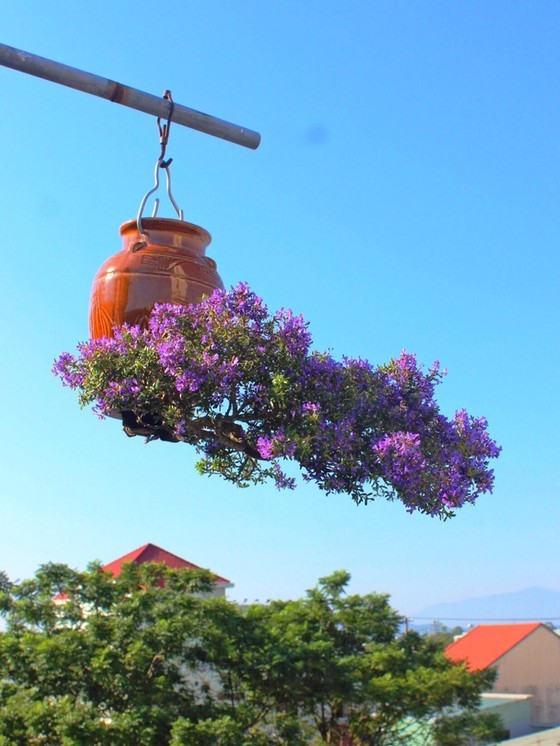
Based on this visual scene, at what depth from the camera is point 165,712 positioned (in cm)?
531

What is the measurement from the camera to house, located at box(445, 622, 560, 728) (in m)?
4.96

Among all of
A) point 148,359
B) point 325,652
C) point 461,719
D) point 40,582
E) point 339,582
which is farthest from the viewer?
point 40,582

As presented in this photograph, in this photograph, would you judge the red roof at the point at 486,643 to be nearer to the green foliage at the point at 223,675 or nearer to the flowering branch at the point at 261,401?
the green foliage at the point at 223,675

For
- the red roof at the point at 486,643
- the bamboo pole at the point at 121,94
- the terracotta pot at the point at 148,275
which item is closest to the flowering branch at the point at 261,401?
the terracotta pot at the point at 148,275

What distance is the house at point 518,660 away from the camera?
195 inches

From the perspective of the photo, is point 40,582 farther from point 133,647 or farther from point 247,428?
point 247,428

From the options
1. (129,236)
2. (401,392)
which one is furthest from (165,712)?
(129,236)

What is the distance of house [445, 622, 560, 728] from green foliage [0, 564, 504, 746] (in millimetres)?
198

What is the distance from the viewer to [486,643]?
528 centimetres

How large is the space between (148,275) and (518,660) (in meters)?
3.69

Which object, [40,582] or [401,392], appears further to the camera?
[40,582]

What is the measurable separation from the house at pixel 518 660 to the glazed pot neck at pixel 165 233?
3.14 meters

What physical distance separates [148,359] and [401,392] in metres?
1.48

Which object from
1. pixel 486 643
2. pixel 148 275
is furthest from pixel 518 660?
pixel 148 275
